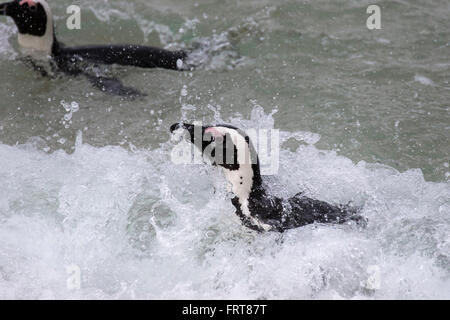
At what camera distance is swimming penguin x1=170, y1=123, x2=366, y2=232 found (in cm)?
388

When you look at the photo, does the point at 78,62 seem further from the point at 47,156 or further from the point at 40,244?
the point at 40,244

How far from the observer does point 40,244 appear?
4.17 metres

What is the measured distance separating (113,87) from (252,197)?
241 cm

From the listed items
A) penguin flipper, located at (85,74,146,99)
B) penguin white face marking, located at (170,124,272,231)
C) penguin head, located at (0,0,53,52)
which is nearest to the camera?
penguin white face marking, located at (170,124,272,231)

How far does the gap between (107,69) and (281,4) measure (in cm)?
229

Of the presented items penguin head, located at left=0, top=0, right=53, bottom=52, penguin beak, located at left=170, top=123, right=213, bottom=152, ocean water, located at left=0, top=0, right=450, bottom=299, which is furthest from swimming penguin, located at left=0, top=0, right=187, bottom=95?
penguin beak, located at left=170, top=123, right=213, bottom=152

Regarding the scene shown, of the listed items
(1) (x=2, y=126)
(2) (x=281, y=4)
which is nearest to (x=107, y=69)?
(1) (x=2, y=126)

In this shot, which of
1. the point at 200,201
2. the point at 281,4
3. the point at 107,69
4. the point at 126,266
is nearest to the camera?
the point at 126,266

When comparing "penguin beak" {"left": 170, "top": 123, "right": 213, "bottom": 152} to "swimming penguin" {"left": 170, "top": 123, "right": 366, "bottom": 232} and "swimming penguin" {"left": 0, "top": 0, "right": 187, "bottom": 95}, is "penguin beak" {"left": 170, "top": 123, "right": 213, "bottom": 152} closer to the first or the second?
"swimming penguin" {"left": 170, "top": 123, "right": 366, "bottom": 232}

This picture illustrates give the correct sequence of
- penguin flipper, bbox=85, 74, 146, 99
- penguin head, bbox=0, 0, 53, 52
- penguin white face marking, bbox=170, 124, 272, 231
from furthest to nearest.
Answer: penguin head, bbox=0, 0, 53, 52
penguin flipper, bbox=85, 74, 146, 99
penguin white face marking, bbox=170, 124, 272, 231

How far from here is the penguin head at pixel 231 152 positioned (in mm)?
3844

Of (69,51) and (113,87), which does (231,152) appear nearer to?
(113,87)

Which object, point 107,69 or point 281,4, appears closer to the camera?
point 107,69

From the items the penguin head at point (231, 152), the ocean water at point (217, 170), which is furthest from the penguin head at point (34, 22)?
the penguin head at point (231, 152)
